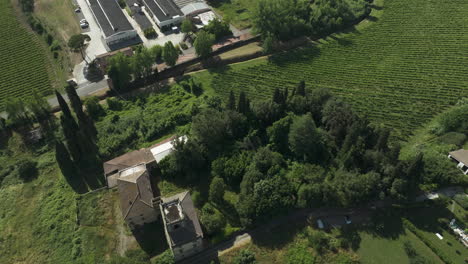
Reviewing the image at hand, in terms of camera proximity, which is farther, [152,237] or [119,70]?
[119,70]

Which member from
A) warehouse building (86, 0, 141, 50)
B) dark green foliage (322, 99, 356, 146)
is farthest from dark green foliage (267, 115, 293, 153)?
warehouse building (86, 0, 141, 50)

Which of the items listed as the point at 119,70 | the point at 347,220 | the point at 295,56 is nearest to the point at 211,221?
the point at 347,220

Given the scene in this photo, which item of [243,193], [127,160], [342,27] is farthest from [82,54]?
[342,27]

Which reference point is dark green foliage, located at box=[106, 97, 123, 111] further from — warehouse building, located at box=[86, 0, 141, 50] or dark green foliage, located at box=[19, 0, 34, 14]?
dark green foliage, located at box=[19, 0, 34, 14]

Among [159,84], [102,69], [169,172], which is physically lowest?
[169,172]

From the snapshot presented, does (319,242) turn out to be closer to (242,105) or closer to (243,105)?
(243,105)

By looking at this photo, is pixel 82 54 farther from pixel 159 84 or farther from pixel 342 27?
pixel 342 27
